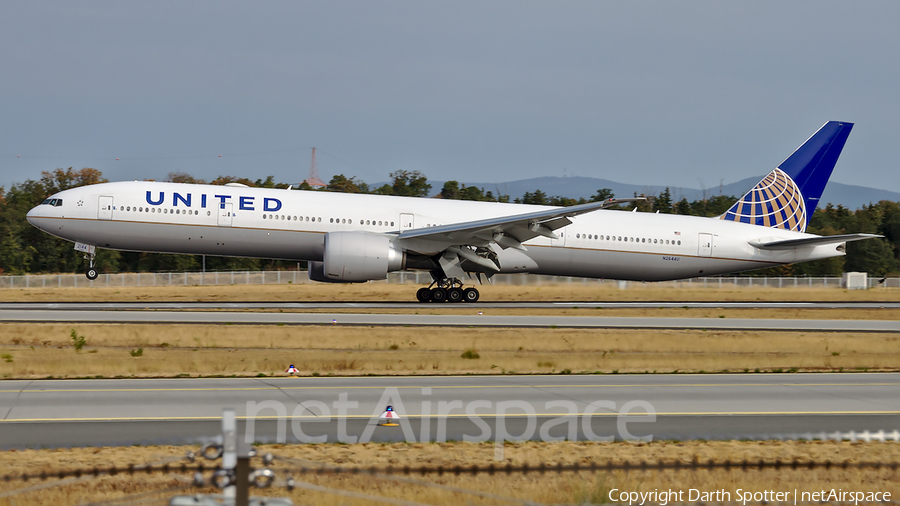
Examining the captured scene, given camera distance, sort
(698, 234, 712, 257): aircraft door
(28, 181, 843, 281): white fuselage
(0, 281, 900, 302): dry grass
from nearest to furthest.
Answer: (28, 181, 843, 281): white fuselage < (698, 234, 712, 257): aircraft door < (0, 281, 900, 302): dry grass

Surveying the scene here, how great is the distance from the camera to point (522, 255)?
1231 inches

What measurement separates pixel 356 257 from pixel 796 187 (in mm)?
21554

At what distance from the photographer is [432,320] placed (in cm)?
2481

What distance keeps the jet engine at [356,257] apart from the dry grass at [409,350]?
5452 mm

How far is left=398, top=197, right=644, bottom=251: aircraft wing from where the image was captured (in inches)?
1110

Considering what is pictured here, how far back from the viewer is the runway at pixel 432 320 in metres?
23.5

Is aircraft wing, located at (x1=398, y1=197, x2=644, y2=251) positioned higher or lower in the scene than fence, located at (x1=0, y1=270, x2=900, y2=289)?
higher

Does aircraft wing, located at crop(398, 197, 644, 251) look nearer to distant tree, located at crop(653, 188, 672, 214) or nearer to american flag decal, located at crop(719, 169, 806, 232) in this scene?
american flag decal, located at crop(719, 169, 806, 232)

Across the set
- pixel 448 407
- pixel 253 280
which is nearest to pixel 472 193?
pixel 253 280

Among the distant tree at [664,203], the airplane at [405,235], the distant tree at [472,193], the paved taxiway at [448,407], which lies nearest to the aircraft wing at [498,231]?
the airplane at [405,235]

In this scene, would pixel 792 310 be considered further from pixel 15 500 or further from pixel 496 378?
pixel 15 500

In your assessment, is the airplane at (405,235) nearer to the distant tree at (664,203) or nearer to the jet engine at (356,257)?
the jet engine at (356,257)

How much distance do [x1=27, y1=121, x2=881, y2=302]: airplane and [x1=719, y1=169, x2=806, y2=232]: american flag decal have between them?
2.02 m

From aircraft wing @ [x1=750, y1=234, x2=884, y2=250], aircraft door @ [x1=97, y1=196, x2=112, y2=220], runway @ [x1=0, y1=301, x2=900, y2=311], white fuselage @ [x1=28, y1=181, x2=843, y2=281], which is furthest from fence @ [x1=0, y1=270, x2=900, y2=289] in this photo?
aircraft door @ [x1=97, y1=196, x2=112, y2=220]
